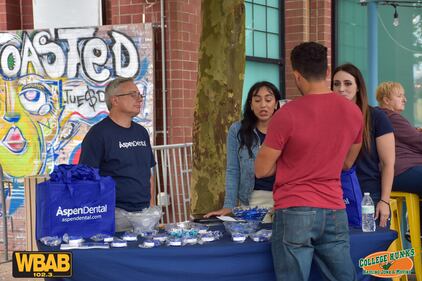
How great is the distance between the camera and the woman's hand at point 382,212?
4.47m

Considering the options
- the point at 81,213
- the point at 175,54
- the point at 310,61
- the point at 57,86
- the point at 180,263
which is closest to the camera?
the point at 310,61

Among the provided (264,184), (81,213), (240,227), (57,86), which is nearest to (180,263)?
(240,227)

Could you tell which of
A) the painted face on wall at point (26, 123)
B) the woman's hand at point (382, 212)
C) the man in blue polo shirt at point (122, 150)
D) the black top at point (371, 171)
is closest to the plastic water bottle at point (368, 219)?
the woman's hand at point (382, 212)

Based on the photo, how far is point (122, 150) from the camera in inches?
186

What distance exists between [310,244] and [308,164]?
452 mm

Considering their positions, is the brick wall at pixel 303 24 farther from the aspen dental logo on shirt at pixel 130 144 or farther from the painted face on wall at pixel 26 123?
the aspen dental logo on shirt at pixel 130 144

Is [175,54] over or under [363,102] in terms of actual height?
over

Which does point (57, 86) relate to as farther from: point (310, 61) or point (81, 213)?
point (310, 61)

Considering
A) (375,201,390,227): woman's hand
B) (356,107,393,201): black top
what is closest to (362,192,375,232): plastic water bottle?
(375,201,390,227): woman's hand

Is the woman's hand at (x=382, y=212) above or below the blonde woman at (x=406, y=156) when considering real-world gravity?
below

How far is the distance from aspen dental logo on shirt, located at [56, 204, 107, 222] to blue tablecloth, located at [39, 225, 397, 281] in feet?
0.68

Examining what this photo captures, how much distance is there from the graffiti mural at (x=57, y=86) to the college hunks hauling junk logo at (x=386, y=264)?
163 inches

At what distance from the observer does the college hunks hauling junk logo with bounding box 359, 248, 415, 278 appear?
3.97 meters

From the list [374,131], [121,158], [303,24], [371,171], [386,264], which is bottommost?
[386,264]
